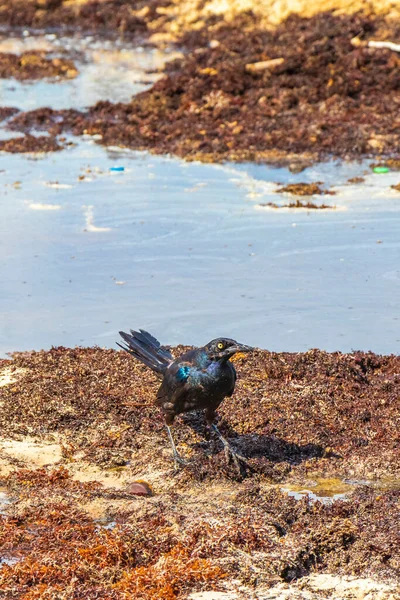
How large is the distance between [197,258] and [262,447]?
14.8ft

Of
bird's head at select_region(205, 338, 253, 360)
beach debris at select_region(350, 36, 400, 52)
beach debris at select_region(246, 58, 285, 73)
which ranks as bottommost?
bird's head at select_region(205, 338, 253, 360)

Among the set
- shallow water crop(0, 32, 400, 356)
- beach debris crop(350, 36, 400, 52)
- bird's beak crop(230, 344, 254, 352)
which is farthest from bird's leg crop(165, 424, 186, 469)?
beach debris crop(350, 36, 400, 52)

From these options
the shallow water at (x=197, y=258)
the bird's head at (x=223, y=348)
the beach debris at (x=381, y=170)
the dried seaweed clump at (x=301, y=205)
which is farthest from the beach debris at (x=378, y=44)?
the bird's head at (x=223, y=348)

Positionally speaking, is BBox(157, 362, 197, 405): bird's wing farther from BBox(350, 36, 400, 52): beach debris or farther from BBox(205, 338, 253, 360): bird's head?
BBox(350, 36, 400, 52): beach debris

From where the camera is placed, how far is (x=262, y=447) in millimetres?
6664

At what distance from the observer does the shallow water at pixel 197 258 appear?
9117mm

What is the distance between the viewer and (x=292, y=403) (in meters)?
7.28

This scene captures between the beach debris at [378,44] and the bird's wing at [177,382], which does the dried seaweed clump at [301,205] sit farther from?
the beach debris at [378,44]

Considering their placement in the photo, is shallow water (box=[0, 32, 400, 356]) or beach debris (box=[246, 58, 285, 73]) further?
beach debris (box=[246, 58, 285, 73])

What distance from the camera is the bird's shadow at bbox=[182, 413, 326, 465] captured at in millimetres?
6583

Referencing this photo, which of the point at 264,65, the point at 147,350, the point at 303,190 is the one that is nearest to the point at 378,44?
the point at 264,65

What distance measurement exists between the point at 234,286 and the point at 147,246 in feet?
5.64

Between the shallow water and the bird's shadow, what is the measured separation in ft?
6.06

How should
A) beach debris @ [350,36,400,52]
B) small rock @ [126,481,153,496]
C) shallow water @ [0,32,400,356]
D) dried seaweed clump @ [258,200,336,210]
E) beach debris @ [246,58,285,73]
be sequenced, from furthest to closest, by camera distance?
beach debris @ [350,36,400,52] → beach debris @ [246,58,285,73] → dried seaweed clump @ [258,200,336,210] → shallow water @ [0,32,400,356] → small rock @ [126,481,153,496]
